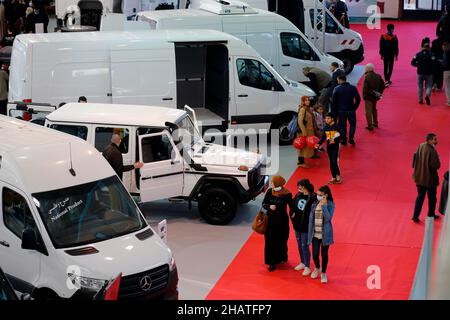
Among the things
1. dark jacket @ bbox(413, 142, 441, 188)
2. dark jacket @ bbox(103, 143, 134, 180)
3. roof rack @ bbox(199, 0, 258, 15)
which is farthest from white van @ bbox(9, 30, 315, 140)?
dark jacket @ bbox(413, 142, 441, 188)

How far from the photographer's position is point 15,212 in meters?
10.2

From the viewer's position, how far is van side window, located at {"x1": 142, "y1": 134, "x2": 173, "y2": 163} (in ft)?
43.8

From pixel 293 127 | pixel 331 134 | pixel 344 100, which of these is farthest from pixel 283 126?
pixel 331 134

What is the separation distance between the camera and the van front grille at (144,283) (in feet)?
31.5

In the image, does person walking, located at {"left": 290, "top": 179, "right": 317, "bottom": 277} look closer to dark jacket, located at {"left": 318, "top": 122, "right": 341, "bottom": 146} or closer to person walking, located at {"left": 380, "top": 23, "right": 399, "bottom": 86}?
dark jacket, located at {"left": 318, "top": 122, "right": 341, "bottom": 146}

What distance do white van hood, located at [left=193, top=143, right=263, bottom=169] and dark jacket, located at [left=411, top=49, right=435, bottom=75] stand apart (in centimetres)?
922

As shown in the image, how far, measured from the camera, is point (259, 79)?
59.2 feet

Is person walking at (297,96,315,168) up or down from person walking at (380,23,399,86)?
down

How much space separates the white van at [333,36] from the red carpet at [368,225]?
3079 millimetres

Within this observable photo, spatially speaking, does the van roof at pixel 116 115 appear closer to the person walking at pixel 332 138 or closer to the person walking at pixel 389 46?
the person walking at pixel 332 138

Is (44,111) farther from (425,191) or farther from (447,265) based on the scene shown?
(447,265)

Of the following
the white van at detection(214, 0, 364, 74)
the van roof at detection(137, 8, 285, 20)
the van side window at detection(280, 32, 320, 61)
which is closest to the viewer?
the van roof at detection(137, 8, 285, 20)

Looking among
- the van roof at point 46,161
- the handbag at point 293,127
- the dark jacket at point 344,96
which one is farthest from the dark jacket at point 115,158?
the dark jacket at point 344,96

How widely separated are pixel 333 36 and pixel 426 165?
1217cm
